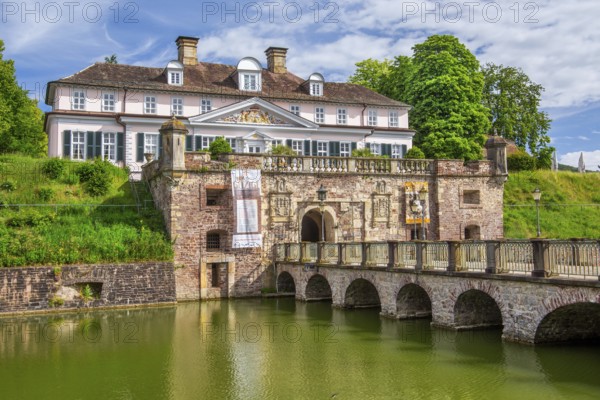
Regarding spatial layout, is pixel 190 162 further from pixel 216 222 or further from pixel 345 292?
pixel 345 292

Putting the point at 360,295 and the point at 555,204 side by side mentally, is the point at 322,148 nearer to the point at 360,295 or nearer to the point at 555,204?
the point at 555,204

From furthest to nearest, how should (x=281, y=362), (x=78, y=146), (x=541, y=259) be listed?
(x=78, y=146), (x=281, y=362), (x=541, y=259)

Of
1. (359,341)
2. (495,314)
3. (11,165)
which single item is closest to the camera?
(359,341)

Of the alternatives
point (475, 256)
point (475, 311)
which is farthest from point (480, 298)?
point (475, 256)

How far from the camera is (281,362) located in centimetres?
1541

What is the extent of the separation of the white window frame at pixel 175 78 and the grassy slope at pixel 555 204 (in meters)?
22.5

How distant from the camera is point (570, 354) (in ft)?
48.5

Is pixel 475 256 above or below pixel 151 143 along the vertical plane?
below

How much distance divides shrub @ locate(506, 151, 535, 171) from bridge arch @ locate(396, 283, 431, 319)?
1003 inches

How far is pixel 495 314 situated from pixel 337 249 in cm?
773

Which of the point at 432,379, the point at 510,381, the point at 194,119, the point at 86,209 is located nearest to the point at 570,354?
the point at 510,381

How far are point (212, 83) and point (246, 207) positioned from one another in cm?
1487

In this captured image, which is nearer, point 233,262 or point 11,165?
point 233,262

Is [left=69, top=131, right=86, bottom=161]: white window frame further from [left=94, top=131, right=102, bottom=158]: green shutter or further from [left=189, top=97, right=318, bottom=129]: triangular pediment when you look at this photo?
[left=189, top=97, right=318, bottom=129]: triangular pediment
